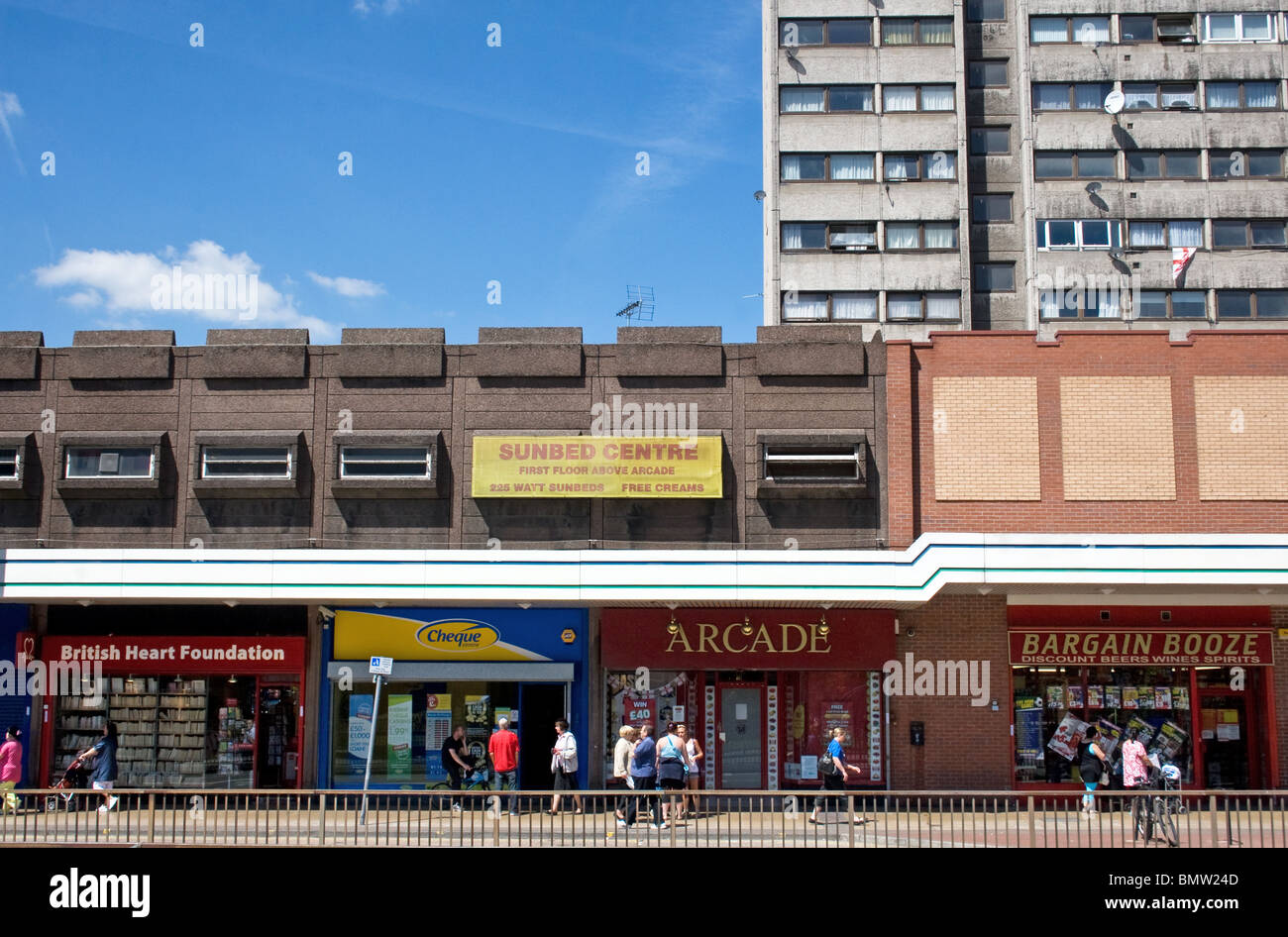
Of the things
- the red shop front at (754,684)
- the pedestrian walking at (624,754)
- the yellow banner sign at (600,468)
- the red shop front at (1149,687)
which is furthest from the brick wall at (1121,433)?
the pedestrian walking at (624,754)

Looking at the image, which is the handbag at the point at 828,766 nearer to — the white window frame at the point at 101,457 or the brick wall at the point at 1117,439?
the brick wall at the point at 1117,439

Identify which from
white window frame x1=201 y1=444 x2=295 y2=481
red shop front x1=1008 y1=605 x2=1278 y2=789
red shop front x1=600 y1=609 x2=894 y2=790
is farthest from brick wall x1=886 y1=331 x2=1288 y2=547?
white window frame x1=201 y1=444 x2=295 y2=481

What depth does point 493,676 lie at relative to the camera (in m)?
22.0

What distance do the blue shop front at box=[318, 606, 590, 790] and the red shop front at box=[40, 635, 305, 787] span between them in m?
1.06

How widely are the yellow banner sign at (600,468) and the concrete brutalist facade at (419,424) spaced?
1.07 ft

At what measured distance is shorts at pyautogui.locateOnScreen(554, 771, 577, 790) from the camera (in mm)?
19859

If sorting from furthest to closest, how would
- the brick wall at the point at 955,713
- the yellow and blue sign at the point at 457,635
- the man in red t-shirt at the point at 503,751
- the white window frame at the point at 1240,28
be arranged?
the white window frame at the point at 1240,28 < the yellow and blue sign at the point at 457,635 < the brick wall at the point at 955,713 < the man in red t-shirt at the point at 503,751

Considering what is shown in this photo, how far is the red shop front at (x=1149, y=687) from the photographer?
2178 centimetres

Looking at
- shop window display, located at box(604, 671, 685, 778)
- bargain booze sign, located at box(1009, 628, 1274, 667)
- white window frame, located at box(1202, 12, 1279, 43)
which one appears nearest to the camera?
bargain booze sign, located at box(1009, 628, 1274, 667)

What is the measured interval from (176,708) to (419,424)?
278 inches

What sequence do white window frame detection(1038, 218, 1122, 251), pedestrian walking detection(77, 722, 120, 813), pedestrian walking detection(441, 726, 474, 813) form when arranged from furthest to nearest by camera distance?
white window frame detection(1038, 218, 1122, 251), pedestrian walking detection(441, 726, 474, 813), pedestrian walking detection(77, 722, 120, 813)

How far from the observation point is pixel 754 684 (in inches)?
876

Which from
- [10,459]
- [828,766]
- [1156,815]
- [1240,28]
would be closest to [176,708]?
[10,459]

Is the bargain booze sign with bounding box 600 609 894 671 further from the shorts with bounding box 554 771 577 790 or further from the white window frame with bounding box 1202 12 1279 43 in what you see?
the white window frame with bounding box 1202 12 1279 43
